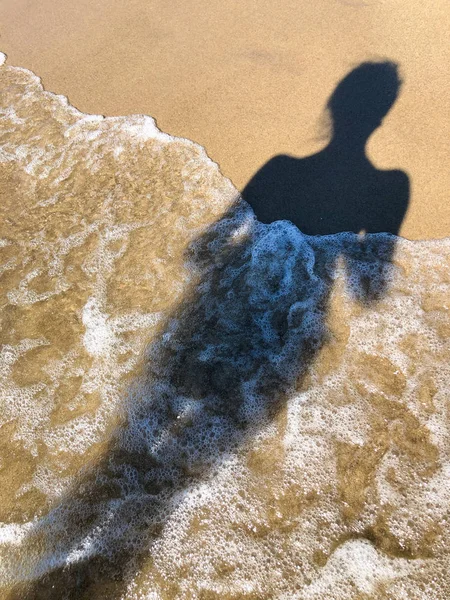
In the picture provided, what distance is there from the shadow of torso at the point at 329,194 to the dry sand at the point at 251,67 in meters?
0.09

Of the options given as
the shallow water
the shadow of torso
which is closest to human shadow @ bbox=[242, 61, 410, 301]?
the shadow of torso

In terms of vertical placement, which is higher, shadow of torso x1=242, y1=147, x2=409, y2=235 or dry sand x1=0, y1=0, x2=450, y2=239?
dry sand x1=0, y1=0, x2=450, y2=239

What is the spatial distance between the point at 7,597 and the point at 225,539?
94cm

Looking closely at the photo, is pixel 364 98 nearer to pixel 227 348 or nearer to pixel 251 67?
pixel 251 67

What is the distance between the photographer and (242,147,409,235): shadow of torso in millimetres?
2631

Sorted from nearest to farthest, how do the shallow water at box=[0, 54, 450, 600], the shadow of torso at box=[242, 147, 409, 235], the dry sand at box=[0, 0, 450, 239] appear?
the shallow water at box=[0, 54, 450, 600] < the shadow of torso at box=[242, 147, 409, 235] < the dry sand at box=[0, 0, 450, 239]

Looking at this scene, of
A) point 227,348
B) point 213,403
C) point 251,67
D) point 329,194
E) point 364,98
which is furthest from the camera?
point 251,67

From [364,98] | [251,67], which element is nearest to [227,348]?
[364,98]

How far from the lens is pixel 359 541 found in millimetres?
1725

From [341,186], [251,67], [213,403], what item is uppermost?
Result: [251,67]

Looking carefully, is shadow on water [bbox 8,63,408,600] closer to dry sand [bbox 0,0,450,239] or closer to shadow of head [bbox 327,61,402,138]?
shadow of head [bbox 327,61,402,138]

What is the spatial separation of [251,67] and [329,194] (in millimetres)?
1741

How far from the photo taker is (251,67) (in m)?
3.71

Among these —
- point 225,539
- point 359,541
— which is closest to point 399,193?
point 359,541
